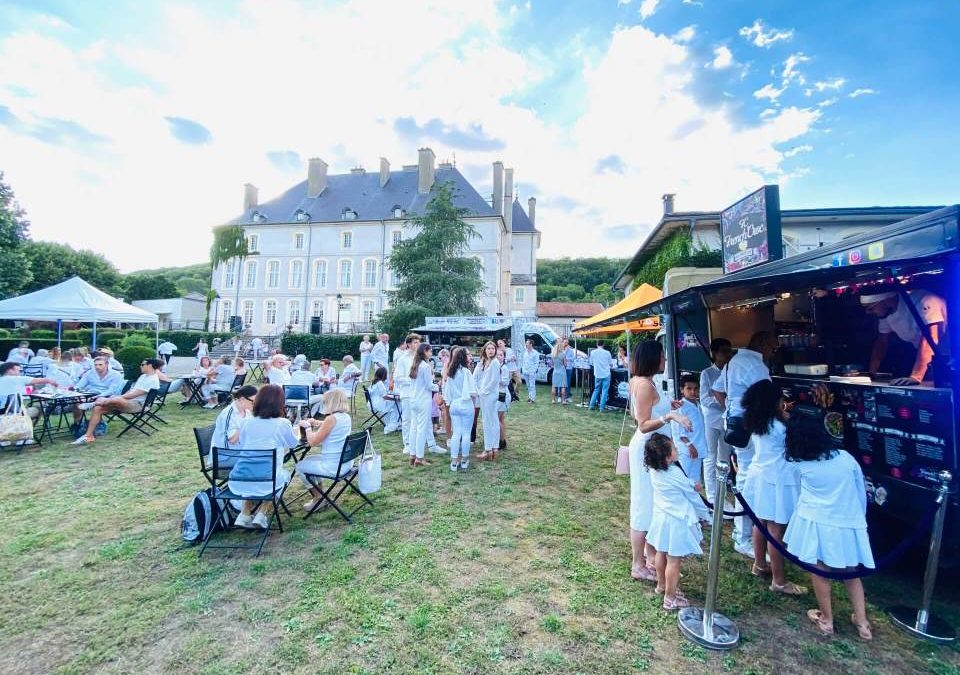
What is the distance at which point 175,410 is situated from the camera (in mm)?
10164

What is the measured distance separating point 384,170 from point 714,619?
45408 millimetres

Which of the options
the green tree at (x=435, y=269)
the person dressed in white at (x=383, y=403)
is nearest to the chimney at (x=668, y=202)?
the green tree at (x=435, y=269)

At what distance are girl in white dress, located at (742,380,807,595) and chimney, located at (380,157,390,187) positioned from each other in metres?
44.3

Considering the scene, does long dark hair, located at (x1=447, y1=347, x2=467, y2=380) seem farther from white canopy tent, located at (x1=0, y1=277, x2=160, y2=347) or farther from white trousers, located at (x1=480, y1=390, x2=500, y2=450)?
white canopy tent, located at (x1=0, y1=277, x2=160, y2=347)

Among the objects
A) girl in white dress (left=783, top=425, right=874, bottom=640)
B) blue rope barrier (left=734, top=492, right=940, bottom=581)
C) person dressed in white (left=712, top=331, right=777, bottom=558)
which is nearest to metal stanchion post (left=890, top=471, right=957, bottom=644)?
blue rope barrier (left=734, top=492, right=940, bottom=581)

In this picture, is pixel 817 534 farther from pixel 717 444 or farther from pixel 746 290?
pixel 746 290

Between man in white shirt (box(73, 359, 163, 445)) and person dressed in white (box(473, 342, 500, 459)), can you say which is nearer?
person dressed in white (box(473, 342, 500, 459))

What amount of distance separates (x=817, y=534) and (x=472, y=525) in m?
2.78

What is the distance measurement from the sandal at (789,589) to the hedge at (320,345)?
2687 cm

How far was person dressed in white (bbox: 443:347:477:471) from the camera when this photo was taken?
5.91m

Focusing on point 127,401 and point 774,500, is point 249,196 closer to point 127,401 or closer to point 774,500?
point 127,401

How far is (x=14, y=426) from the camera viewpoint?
645cm

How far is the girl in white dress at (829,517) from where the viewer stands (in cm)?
255

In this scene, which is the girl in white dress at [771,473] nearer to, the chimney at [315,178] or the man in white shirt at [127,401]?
the man in white shirt at [127,401]
